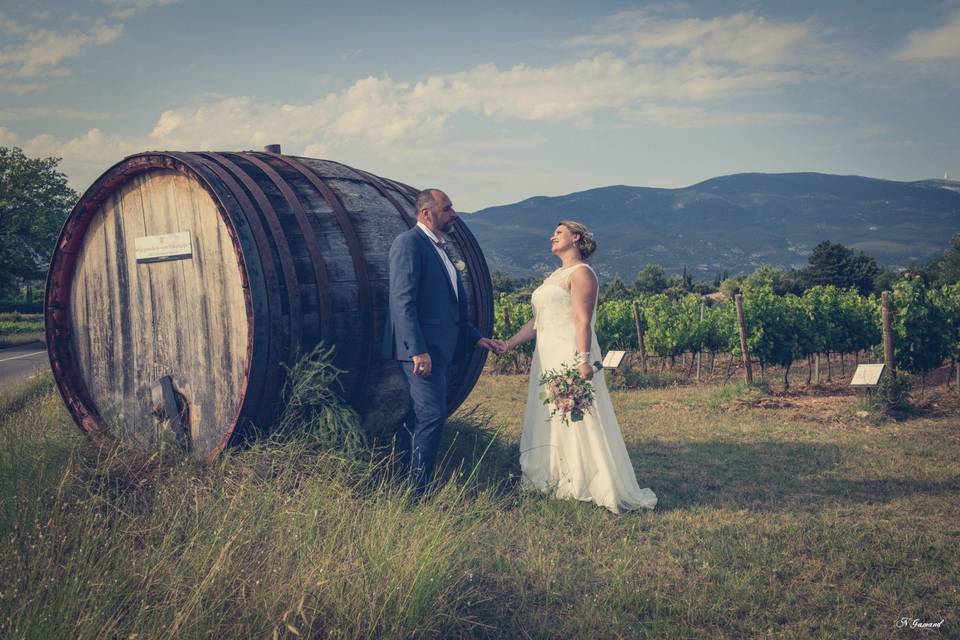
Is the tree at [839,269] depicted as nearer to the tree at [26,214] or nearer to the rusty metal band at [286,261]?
the tree at [26,214]

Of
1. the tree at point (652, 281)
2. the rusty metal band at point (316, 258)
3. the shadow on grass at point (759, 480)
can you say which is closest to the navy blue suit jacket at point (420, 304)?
the rusty metal band at point (316, 258)

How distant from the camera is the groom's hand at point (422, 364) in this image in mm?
3712

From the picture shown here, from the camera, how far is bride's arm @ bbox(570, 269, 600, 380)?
4.35m

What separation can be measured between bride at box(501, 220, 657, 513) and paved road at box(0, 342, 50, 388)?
8021 mm

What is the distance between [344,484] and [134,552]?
3.37ft

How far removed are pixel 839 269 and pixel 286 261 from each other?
55401mm

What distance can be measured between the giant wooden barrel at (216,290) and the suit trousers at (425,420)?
226 mm

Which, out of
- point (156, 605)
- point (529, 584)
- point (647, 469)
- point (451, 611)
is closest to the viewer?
point (156, 605)

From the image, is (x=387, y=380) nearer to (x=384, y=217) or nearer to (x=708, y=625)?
(x=384, y=217)

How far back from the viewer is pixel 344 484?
336cm

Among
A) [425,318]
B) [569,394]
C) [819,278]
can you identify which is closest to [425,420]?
[425,318]

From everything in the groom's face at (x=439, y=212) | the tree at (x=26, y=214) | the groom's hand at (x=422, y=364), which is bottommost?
the groom's hand at (x=422, y=364)

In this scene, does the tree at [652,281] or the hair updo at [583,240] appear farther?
the tree at [652,281]

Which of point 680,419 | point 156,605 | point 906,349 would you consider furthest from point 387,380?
point 906,349
